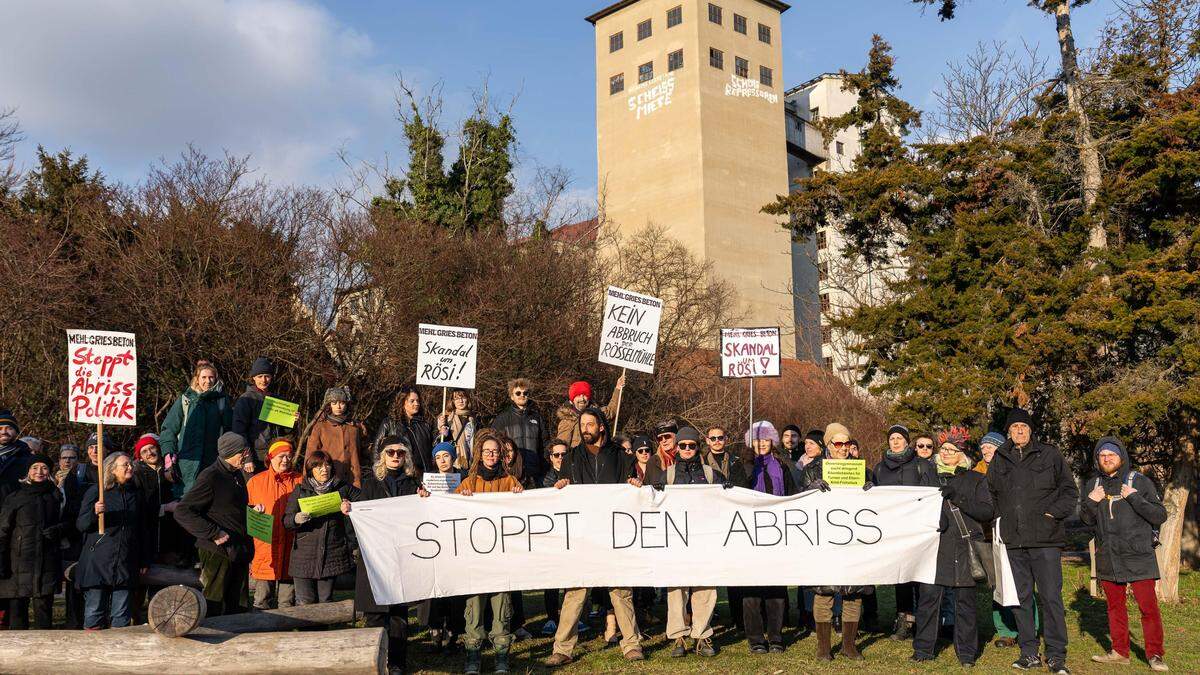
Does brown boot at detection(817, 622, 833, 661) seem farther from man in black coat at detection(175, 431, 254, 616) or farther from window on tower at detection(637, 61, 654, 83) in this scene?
window on tower at detection(637, 61, 654, 83)

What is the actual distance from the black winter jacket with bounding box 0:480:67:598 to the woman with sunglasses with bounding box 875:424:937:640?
306 inches

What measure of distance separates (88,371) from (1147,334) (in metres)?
13.0

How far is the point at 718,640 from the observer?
977cm

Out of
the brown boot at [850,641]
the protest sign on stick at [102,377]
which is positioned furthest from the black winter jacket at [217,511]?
the brown boot at [850,641]

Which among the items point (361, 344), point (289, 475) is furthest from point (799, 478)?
point (361, 344)

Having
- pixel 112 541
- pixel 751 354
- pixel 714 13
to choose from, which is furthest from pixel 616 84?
pixel 112 541

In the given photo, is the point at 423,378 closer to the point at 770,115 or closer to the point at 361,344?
the point at 361,344

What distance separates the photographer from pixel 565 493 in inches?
353

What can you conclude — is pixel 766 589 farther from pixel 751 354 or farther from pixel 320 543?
pixel 751 354

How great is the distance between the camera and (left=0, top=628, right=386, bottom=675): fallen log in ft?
21.6

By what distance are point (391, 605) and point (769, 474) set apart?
3.87m

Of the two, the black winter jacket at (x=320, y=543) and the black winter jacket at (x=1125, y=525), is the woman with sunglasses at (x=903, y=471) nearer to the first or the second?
the black winter jacket at (x=1125, y=525)

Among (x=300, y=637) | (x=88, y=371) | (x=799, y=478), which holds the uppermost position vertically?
(x=88, y=371)

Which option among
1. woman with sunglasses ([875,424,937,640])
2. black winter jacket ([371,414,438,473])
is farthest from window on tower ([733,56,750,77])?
woman with sunglasses ([875,424,937,640])
